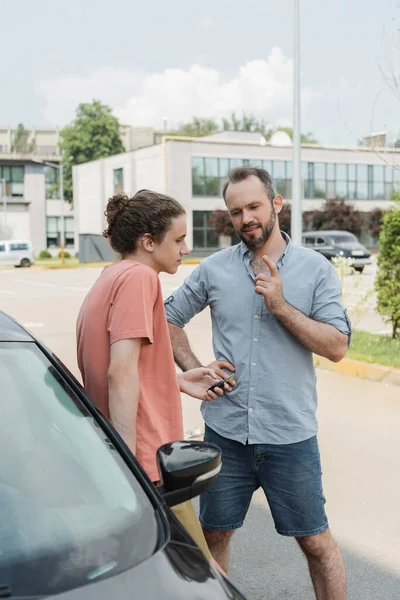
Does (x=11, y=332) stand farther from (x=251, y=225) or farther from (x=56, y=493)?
(x=251, y=225)

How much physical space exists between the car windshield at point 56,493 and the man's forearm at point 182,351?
99 centimetres

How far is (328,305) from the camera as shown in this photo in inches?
123

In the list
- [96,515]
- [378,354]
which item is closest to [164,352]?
[96,515]

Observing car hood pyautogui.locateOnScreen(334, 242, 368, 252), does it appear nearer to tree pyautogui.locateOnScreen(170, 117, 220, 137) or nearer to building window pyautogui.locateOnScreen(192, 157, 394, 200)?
building window pyautogui.locateOnScreen(192, 157, 394, 200)

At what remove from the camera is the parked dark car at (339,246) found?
34.4m

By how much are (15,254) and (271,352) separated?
4259cm

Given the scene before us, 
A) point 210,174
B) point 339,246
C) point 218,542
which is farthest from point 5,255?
point 218,542

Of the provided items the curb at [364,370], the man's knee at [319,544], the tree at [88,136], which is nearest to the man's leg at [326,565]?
the man's knee at [319,544]

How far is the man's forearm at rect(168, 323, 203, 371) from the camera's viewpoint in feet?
11.1

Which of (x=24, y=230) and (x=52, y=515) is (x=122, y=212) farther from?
(x=24, y=230)

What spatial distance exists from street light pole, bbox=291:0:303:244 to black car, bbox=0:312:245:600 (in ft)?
35.1

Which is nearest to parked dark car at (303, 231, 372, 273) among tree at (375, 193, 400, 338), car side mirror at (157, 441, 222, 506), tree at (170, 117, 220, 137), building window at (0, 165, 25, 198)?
tree at (375, 193, 400, 338)

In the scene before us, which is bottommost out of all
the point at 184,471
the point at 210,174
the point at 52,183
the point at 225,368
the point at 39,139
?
the point at 184,471

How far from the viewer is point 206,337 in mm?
13219
